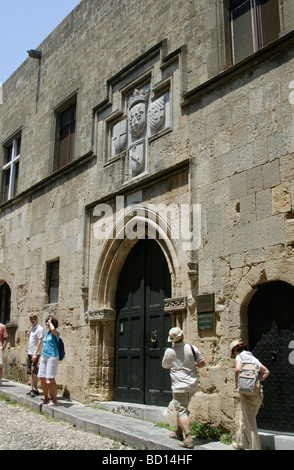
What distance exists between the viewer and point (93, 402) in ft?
26.6

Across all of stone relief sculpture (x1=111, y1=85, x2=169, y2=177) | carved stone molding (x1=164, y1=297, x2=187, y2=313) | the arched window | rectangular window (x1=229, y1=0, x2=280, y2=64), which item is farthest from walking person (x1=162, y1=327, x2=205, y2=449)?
the arched window

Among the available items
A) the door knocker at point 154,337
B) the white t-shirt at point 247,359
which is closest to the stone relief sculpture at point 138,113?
the door knocker at point 154,337

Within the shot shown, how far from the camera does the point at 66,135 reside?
1109 cm

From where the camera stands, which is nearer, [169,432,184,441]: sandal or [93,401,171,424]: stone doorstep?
[169,432,184,441]: sandal

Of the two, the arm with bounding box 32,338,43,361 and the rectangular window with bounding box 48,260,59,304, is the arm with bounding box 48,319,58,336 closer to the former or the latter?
the arm with bounding box 32,338,43,361

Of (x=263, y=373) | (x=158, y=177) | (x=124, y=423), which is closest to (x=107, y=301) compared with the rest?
(x=158, y=177)

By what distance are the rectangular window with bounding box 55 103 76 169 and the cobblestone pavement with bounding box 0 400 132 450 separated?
18.2 feet

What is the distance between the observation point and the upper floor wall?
7344mm

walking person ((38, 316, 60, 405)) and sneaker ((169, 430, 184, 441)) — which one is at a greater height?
walking person ((38, 316, 60, 405))

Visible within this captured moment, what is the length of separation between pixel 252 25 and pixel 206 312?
405 centimetres
